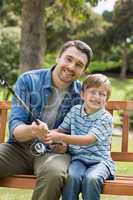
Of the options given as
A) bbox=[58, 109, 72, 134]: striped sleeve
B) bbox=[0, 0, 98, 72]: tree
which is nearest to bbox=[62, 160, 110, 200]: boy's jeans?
bbox=[58, 109, 72, 134]: striped sleeve

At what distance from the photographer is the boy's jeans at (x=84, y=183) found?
440 centimetres

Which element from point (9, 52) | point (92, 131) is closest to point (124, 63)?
point (9, 52)

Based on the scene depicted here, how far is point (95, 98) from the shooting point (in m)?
4.77

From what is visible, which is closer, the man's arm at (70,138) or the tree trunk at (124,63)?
the man's arm at (70,138)

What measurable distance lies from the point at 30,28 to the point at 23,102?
29.8 ft

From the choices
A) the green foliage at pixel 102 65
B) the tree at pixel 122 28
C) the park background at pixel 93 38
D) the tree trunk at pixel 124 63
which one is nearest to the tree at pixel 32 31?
the park background at pixel 93 38

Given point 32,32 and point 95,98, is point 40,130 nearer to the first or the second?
point 95,98

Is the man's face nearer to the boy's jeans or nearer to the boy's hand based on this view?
the boy's hand

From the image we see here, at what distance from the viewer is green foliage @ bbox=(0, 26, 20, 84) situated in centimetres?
2600

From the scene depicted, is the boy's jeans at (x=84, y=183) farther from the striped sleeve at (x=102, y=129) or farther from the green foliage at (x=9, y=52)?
the green foliage at (x=9, y=52)

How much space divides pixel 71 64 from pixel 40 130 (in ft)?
2.25

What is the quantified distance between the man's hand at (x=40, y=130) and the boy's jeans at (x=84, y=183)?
1.14 feet

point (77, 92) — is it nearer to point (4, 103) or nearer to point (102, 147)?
point (102, 147)

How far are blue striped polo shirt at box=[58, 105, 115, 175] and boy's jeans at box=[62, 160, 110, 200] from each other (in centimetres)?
18
